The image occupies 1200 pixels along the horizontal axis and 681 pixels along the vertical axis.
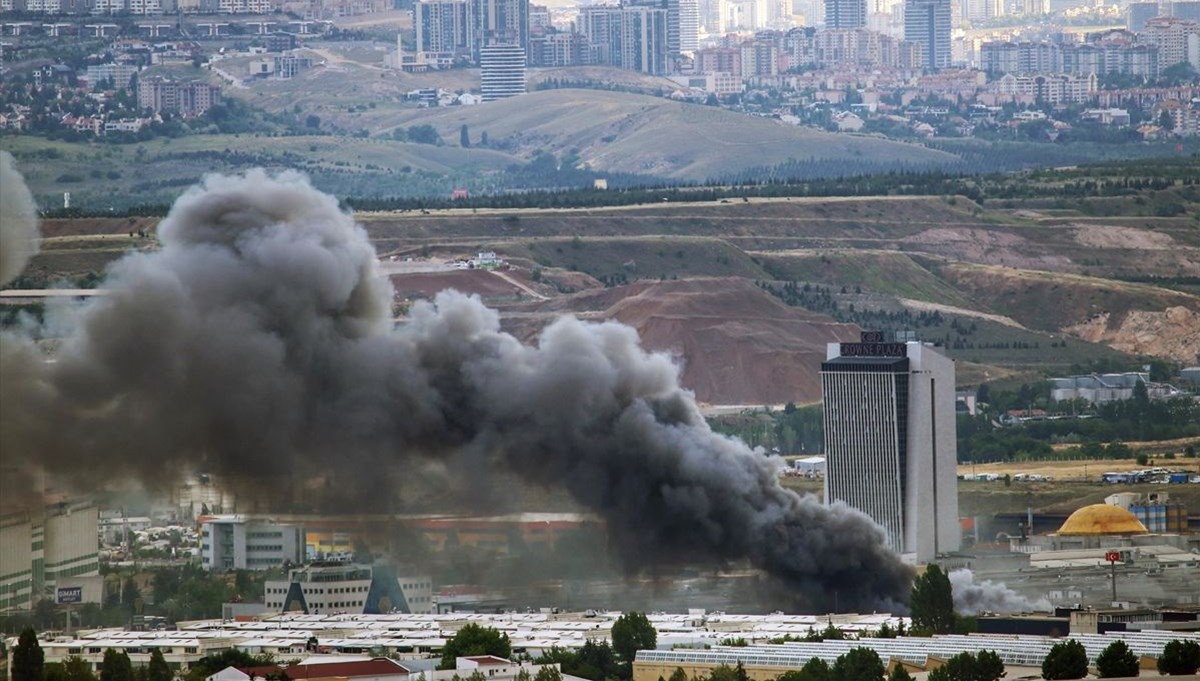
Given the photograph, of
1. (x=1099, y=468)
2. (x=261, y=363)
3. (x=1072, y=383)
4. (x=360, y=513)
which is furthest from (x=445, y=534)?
(x=1072, y=383)

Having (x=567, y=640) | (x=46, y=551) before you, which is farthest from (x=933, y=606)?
(x=46, y=551)

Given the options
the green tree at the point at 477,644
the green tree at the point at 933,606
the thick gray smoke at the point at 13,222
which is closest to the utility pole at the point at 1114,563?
the green tree at the point at 933,606

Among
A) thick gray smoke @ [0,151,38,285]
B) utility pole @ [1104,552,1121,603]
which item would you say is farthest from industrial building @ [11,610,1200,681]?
thick gray smoke @ [0,151,38,285]

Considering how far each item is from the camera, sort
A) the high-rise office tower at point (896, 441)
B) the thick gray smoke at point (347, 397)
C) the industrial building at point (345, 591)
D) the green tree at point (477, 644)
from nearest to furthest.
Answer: the thick gray smoke at point (347, 397) < the green tree at point (477, 644) < the industrial building at point (345, 591) < the high-rise office tower at point (896, 441)

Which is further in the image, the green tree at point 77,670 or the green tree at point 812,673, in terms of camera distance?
the green tree at point 77,670

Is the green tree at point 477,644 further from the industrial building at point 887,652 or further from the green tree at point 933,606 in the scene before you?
the green tree at point 933,606

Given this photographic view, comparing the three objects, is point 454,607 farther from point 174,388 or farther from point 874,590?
point 174,388

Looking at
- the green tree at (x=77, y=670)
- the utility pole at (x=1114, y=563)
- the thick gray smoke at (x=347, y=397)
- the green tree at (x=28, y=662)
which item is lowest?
the utility pole at (x=1114, y=563)
